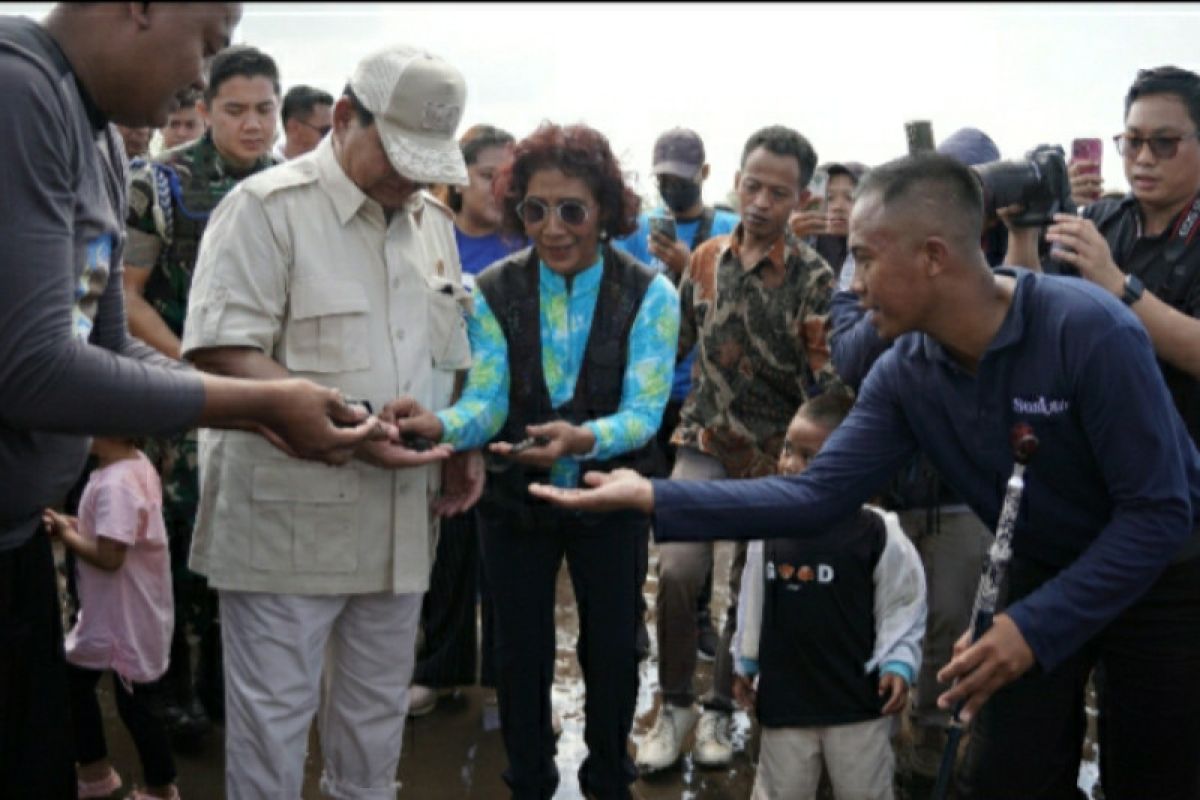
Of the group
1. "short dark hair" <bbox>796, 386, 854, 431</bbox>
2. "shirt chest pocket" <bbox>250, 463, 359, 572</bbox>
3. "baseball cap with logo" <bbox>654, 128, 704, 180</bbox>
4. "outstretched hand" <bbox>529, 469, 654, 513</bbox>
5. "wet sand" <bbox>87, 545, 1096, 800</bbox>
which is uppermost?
"baseball cap with logo" <bbox>654, 128, 704, 180</bbox>

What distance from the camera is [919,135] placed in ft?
11.4

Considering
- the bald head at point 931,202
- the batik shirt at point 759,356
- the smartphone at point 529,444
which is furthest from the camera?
the batik shirt at point 759,356

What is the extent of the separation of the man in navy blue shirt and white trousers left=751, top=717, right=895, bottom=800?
1.25 feet

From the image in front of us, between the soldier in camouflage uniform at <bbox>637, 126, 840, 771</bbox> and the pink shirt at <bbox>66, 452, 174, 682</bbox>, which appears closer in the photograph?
the pink shirt at <bbox>66, 452, 174, 682</bbox>

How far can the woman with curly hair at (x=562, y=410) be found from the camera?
11.3ft

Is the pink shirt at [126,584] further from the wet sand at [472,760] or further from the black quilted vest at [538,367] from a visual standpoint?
the black quilted vest at [538,367]

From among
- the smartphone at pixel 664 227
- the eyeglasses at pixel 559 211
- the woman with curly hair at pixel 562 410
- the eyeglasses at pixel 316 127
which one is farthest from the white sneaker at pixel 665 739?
the eyeglasses at pixel 316 127

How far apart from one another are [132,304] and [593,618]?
197cm

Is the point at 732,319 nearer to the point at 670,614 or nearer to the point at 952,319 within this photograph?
the point at 670,614

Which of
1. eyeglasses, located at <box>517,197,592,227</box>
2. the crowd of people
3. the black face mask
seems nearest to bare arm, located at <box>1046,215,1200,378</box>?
the crowd of people

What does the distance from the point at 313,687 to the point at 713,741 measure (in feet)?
5.68

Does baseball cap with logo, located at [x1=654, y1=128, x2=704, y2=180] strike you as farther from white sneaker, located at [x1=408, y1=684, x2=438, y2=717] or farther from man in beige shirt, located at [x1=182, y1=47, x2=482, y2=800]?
white sneaker, located at [x1=408, y1=684, x2=438, y2=717]

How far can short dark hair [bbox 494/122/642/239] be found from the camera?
352 cm

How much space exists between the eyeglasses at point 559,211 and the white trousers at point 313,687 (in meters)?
1.22
